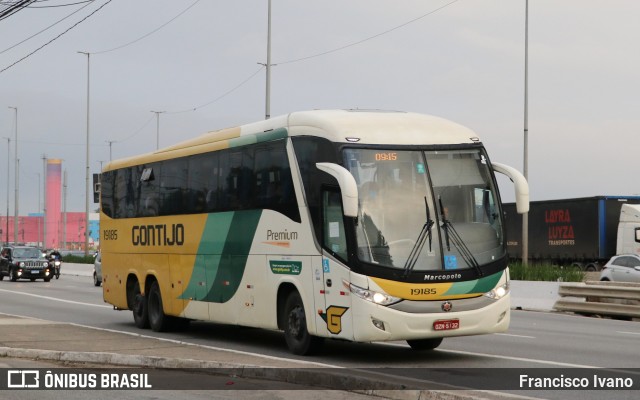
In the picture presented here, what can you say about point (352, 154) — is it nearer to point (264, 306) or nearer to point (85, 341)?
point (264, 306)

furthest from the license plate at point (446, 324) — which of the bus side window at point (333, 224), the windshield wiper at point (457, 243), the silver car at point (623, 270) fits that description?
the silver car at point (623, 270)

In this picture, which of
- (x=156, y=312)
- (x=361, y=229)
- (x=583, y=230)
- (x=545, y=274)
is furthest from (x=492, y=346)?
(x=583, y=230)

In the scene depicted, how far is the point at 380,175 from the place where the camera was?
14688mm

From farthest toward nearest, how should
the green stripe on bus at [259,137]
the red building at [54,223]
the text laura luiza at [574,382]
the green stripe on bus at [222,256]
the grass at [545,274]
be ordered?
1. the red building at [54,223]
2. the grass at [545,274]
3. the green stripe on bus at [222,256]
4. the green stripe on bus at [259,137]
5. the text laura luiza at [574,382]

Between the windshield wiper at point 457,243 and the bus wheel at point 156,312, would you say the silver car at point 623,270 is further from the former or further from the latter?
the windshield wiper at point 457,243

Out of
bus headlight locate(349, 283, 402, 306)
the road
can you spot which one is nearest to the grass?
the road

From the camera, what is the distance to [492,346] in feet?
57.1

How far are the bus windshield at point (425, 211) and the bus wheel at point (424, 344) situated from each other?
213 centimetres

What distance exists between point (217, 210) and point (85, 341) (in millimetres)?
3095

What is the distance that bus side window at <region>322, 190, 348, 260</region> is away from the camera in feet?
47.9

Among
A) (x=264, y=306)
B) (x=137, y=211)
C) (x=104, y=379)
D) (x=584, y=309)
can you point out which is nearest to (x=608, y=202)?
(x=584, y=309)

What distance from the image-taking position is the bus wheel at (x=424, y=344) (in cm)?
1633

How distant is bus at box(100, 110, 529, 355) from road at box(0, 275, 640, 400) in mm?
461

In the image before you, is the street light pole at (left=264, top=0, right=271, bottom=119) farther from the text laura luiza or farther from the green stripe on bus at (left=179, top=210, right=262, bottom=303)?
the text laura luiza
